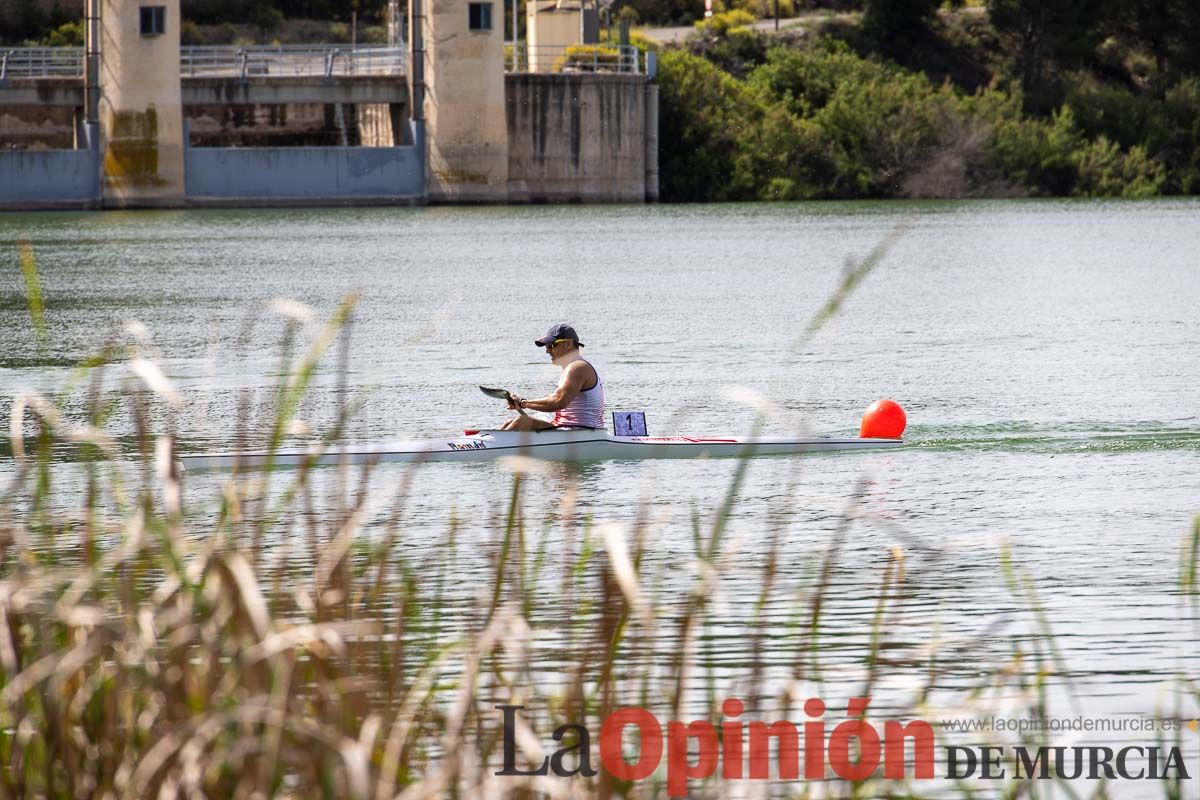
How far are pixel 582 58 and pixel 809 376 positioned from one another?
52.3 m

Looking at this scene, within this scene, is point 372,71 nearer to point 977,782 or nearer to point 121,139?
point 121,139

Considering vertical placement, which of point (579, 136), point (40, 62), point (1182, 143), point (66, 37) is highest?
point (66, 37)

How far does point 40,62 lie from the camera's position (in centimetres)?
7662

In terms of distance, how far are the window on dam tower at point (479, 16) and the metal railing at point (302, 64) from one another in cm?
374

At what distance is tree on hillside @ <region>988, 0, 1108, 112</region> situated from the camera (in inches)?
3206

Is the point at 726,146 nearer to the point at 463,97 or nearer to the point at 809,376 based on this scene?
the point at 463,97

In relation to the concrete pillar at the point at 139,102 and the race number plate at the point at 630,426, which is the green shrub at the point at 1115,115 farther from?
the race number plate at the point at 630,426

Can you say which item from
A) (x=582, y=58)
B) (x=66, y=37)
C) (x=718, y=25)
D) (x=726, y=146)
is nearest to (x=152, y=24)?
(x=582, y=58)

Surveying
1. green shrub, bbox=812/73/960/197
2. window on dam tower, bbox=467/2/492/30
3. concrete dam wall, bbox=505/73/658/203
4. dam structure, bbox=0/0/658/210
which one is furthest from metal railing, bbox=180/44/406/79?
green shrub, bbox=812/73/960/197

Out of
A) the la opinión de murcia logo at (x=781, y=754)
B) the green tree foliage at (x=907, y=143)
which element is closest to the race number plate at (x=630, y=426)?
the la opinión de murcia logo at (x=781, y=754)

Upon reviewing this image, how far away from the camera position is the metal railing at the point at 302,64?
68938 millimetres

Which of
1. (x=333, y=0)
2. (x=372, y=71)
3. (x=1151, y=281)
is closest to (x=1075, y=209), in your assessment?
(x=372, y=71)

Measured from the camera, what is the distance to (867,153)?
7612cm

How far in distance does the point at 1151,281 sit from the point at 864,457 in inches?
870
